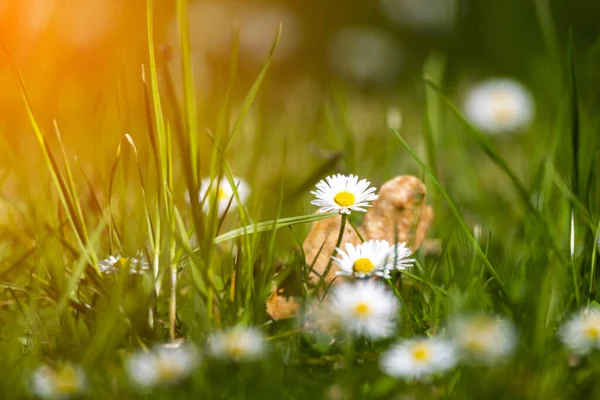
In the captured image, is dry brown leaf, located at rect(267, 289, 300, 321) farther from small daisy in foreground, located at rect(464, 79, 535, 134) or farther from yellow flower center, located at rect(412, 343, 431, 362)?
small daisy in foreground, located at rect(464, 79, 535, 134)

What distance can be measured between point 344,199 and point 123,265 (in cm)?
35

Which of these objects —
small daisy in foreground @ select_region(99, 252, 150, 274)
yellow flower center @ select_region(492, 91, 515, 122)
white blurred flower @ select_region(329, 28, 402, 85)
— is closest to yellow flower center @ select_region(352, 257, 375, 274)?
small daisy in foreground @ select_region(99, 252, 150, 274)

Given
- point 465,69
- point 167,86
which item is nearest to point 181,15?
point 167,86

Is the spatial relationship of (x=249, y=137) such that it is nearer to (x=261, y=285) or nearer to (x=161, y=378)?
(x=261, y=285)

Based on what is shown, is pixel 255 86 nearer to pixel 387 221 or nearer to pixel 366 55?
pixel 387 221

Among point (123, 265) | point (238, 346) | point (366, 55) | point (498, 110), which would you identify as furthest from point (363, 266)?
point (366, 55)

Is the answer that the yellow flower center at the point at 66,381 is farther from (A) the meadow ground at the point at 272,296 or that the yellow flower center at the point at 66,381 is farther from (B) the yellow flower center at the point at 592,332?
(B) the yellow flower center at the point at 592,332

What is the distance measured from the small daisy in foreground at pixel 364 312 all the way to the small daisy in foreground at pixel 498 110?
1.63m

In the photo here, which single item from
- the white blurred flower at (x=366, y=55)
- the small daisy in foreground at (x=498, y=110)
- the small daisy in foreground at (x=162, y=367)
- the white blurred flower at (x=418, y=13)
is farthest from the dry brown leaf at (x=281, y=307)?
the white blurred flower at (x=418, y=13)

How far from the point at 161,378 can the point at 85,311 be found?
285 mm

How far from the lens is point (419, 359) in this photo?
0.92 metres

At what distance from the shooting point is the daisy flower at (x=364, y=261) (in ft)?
3.53

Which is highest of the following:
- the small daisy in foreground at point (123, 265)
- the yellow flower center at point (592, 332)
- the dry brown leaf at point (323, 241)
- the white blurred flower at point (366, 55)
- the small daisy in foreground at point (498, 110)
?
the white blurred flower at point (366, 55)

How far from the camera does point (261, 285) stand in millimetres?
1125
